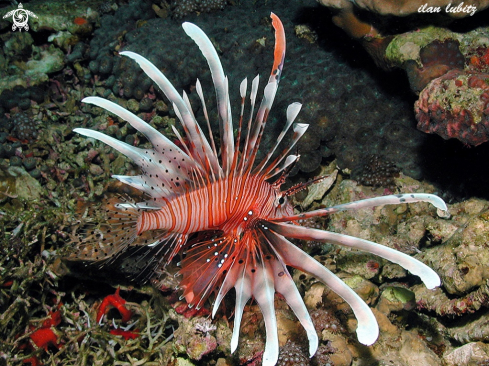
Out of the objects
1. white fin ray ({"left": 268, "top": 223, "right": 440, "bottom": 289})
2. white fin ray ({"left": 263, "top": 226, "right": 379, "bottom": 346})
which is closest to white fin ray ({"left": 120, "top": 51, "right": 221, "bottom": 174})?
white fin ray ({"left": 263, "top": 226, "right": 379, "bottom": 346})

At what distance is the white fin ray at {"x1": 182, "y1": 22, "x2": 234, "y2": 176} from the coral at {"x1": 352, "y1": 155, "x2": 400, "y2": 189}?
74.8 inches

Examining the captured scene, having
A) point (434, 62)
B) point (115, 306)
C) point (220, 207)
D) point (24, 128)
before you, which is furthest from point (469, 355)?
point (24, 128)

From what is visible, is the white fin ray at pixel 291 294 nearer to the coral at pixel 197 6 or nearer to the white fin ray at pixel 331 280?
the white fin ray at pixel 331 280

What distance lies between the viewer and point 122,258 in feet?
11.4

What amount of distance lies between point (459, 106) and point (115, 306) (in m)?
3.82

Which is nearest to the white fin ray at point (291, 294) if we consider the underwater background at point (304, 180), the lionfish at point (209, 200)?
the lionfish at point (209, 200)

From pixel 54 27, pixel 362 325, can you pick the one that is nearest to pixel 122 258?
pixel 362 325

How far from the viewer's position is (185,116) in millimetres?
2705

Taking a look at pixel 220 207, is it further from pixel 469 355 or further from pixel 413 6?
pixel 413 6

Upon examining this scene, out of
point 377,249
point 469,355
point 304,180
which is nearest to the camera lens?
point 377,249

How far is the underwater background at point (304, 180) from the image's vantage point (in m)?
2.87

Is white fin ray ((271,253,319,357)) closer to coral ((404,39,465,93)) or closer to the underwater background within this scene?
the underwater background

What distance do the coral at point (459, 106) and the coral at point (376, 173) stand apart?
0.99 m

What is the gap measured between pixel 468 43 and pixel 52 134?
5.58m
